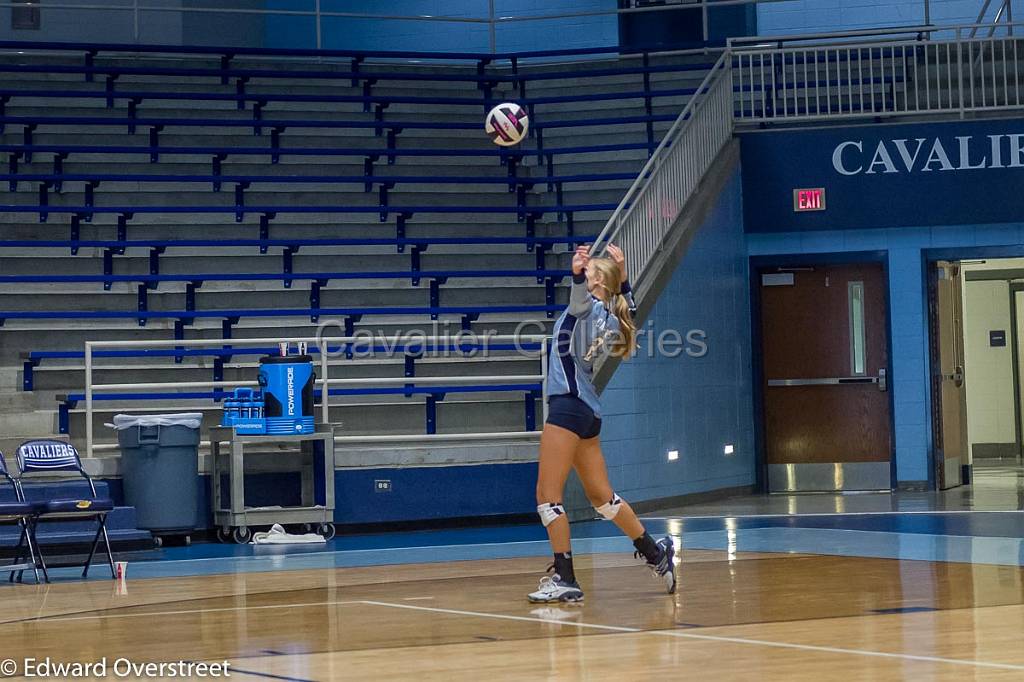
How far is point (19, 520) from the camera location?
34.2 feet

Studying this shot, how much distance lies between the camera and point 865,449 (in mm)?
16031

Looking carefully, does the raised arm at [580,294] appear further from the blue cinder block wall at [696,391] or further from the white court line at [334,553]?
the blue cinder block wall at [696,391]

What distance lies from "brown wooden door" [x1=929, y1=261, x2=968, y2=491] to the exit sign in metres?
1.41

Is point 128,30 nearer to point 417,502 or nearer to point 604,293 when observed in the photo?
point 417,502

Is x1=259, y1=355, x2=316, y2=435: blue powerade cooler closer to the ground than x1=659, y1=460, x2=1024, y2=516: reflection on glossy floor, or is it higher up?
higher up

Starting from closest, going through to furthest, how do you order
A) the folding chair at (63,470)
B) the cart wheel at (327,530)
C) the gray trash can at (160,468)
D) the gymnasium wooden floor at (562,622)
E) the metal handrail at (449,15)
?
1. the gymnasium wooden floor at (562,622)
2. the folding chair at (63,470)
3. the gray trash can at (160,468)
4. the cart wheel at (327,530)
5. the metal handrail at (449,15)

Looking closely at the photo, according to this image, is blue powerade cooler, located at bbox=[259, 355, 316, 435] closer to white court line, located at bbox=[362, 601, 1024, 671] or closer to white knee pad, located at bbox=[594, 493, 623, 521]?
white court line, located at bbox=[362, 601, 1024, 671]

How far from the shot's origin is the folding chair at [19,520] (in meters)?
9.88

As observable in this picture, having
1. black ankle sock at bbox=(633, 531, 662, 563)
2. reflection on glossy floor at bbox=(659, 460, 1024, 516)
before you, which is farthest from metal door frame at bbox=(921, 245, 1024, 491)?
black ankle sock at bbox=(633, 531, 662, 563)

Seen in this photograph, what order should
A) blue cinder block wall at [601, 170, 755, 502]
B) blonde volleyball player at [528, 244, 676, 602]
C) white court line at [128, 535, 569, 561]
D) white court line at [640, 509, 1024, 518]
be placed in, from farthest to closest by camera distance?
blue cinder block wall at [601, 170, 755, 502] < white court line at [640, 509, 1024, 518] < white court line at [128, 535, 569, 561] < blonde volleyball player at [528, 244, 676, 602]

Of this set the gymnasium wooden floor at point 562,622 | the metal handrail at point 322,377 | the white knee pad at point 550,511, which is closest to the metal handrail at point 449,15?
the metal handrail at point 322,377

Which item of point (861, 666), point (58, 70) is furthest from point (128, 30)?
point (861, 666)

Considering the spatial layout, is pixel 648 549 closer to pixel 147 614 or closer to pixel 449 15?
pixel 147 614

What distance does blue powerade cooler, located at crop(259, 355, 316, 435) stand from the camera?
12250 mm
